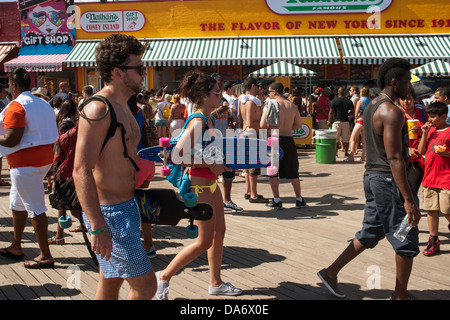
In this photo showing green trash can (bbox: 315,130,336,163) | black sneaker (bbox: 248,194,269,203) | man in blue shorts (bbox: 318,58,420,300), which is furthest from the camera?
green trash can (bbox: 315,130,336,163)

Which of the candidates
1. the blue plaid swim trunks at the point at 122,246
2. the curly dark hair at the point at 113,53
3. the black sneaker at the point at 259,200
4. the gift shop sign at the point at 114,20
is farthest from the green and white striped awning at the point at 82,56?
the blue plaid swim trunks at the point at 122,246

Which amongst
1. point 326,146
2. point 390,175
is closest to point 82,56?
point 326,146

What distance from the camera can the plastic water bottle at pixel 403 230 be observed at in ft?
11.2

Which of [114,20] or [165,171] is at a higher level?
[114,20]

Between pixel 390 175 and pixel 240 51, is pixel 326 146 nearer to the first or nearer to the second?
pixel 240 51

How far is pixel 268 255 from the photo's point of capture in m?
5.07

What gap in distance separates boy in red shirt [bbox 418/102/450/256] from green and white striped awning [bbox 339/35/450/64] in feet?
43.6

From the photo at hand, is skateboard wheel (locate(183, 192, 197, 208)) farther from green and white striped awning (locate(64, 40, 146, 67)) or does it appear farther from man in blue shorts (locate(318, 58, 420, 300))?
green and white striped awning (locate(64, 40, 146, 67))

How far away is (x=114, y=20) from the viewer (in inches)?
781

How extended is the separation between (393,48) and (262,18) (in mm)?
5429

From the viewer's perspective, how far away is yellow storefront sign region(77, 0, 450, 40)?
18.9 m

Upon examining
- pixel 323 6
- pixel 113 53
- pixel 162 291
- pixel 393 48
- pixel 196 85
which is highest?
pixel 323 6

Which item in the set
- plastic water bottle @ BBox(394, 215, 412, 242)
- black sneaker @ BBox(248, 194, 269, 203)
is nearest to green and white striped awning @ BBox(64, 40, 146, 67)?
black sneaker @ BBox(248, 194, 269, 203)

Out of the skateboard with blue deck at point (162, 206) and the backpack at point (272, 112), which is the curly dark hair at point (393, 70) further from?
the backpack at point (272, 112)
